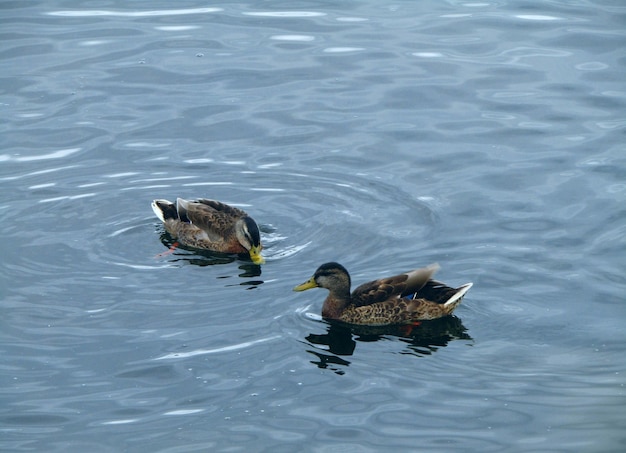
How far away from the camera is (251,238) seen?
1458cm

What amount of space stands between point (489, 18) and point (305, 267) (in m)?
11.3

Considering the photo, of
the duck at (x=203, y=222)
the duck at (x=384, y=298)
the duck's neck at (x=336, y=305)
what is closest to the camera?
the duck at (x=384, y=298)

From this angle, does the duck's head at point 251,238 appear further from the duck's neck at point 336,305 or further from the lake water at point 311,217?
the duck's neck at point 336,305

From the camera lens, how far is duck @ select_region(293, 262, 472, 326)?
13109mm

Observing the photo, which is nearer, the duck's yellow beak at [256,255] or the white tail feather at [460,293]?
the white tail feather at [460,293]

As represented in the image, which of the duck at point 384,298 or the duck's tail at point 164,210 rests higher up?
the duck's tail at point 164,210

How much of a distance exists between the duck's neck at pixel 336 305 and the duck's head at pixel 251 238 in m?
1.63

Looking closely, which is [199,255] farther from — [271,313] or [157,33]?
[157,33]

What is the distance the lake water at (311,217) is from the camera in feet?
36.6

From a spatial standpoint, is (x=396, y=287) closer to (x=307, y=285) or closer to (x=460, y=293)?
(x=460, y=293)

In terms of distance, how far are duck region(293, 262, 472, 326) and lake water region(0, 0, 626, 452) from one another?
0.94ft

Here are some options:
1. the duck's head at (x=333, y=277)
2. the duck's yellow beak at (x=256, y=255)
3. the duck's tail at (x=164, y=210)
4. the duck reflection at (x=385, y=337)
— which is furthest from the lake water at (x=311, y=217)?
the duck's head at (x=333, y=277)

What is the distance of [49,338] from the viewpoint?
1265cm

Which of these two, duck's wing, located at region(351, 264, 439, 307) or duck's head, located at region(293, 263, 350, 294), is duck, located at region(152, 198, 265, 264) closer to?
duck's head, located at region(293, 263, 350, 294)
